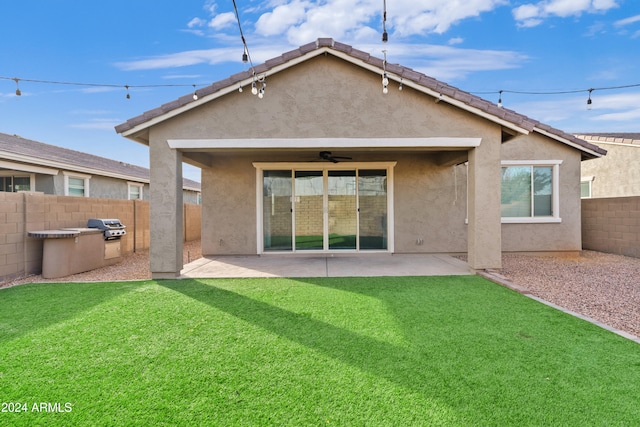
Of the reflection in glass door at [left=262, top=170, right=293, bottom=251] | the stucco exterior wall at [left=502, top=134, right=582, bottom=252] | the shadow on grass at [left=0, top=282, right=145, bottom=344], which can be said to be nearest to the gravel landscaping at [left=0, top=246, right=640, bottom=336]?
the stucco exterior wall at [left=502, top=134, right=582, bottom=252]

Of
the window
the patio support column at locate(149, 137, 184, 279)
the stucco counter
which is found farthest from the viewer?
the window

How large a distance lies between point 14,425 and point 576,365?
16.8 feet

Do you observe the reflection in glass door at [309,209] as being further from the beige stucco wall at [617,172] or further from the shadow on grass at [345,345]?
the beige stucco wall at [617,172]

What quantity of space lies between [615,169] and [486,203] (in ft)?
39.8

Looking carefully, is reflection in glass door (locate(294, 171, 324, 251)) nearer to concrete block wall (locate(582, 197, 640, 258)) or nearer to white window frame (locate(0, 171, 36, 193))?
concrete block wall (locate(582, 197, 640, 258))

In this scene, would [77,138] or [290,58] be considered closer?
[290,58]

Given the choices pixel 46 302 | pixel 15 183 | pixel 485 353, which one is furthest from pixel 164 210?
pixel 15 183

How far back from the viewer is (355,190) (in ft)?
33.1

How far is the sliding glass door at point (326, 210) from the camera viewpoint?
1005 centimetres

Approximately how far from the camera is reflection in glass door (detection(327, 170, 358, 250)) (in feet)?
33.1

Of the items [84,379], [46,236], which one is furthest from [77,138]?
[84,379]

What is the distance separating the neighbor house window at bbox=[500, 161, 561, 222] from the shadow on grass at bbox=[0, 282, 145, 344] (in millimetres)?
11085

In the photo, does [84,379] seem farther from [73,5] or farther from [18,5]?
[18,5]

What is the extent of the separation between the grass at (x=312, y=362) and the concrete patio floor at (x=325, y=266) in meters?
1.89
